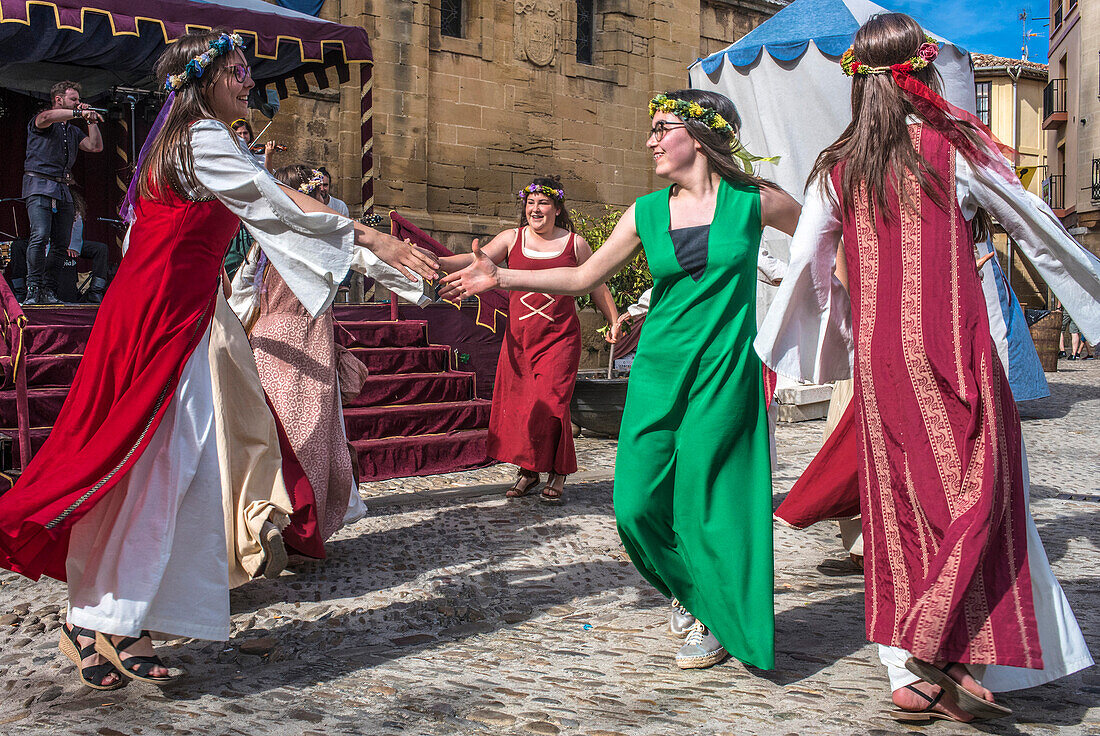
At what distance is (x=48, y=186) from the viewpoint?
8.76 meters

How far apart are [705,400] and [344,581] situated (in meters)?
2.02

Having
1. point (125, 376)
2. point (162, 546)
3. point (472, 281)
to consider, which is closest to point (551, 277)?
point (472, 281)

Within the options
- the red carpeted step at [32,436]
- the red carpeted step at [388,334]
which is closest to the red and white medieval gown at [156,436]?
the red carpeted step at [32,436]

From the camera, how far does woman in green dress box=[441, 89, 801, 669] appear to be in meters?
3.13

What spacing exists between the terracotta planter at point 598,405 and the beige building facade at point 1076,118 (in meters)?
24.6

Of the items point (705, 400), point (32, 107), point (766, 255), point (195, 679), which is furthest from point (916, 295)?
→ point (32, 107)

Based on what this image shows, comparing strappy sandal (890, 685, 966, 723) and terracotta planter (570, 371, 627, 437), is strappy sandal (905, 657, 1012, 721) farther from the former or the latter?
terracotta planter (570, 371, 627, 437)

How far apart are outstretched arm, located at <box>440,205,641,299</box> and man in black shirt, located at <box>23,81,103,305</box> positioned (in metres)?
6.67

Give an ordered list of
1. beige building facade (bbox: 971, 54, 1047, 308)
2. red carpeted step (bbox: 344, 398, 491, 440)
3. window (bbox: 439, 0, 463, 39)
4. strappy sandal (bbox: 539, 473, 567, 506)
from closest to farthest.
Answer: strappy sandal (bbox: 539, 473, 567, 506)
red carpeted step (bbox: 344, 398, 491, 440)
window (bbox: 439, 0, 463, 39)
beige building facade (bbox: 971, 54, 1047, 308)

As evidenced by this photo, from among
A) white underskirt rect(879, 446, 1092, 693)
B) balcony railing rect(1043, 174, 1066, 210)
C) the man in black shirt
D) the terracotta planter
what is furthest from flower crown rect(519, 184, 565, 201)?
balcony railing rect(1043, 174, 1066, 210)

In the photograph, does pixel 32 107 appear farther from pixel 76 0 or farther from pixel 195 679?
pixel 195 679

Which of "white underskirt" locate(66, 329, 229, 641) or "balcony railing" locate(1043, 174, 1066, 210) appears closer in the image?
"white underskirt" locate(66, 329, 229, 641)

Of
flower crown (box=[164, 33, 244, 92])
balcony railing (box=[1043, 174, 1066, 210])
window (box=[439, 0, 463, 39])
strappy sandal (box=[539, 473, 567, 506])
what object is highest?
balcony railing (box=[1043, 174, 1066, 210])

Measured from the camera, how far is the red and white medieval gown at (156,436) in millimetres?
2914
